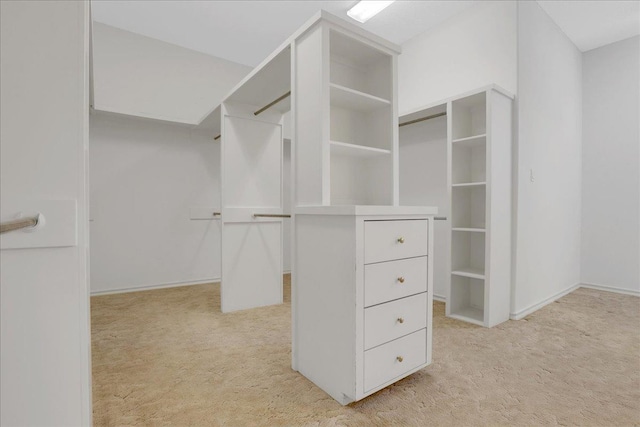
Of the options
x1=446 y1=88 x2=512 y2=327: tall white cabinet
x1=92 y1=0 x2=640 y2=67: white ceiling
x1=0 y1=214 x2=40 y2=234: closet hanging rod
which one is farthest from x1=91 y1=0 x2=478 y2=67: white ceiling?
x1=0 y1=214 x2=40 y2=234: closet hanging rod

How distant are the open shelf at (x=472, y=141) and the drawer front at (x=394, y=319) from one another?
148 cm

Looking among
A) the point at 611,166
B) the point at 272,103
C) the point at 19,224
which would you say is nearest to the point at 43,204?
the point at 19,224

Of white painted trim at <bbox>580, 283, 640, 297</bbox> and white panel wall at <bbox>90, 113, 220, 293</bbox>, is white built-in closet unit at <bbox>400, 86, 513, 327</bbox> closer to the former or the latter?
white painted trim at <bbox>580, 283, 640, 297</bbox>

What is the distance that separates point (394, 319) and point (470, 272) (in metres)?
1.41

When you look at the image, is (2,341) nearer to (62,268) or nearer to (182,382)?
(62,268)

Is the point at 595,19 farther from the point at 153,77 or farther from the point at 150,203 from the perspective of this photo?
the point at 150,203

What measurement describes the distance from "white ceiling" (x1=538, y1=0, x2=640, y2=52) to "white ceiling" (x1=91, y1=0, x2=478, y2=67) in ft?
2.81

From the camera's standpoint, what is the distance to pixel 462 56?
122 inches

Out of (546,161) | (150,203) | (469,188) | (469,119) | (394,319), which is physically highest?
(469,119)

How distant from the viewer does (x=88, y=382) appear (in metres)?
0.82

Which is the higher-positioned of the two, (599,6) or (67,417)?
(599,6)

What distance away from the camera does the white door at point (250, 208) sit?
114 inches

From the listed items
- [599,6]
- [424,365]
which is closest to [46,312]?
[424,365]

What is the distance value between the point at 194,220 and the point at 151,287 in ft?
2.99
